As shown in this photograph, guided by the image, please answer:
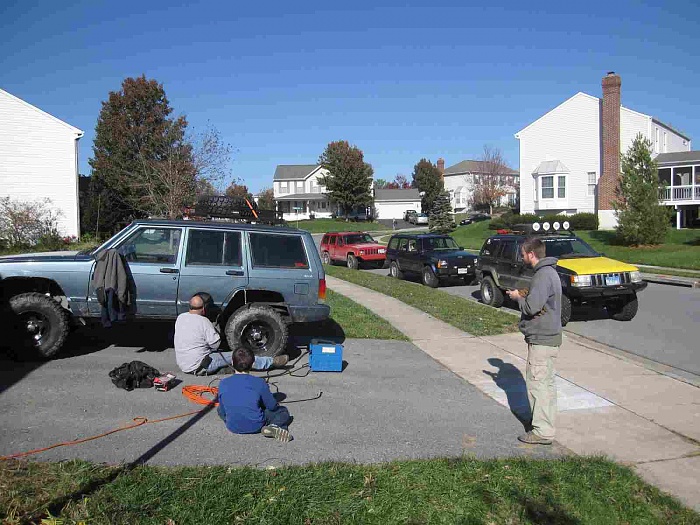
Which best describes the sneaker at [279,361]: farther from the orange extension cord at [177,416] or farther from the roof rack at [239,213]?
the roof rack at [239,213]

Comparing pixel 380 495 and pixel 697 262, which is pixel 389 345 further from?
pixel 697 262

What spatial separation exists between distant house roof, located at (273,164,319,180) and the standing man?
71.3 meters

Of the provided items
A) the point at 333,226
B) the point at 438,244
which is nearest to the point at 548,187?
the point at 438,244

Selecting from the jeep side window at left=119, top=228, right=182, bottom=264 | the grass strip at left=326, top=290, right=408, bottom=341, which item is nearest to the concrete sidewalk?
the grass strip at left=326, top=290, right=408, bottom=341

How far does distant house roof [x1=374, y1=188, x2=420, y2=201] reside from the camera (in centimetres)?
8100

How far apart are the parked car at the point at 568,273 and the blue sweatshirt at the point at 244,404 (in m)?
7.58

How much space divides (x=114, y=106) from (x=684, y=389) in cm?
4483

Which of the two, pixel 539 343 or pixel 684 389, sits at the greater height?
pixel 539 343

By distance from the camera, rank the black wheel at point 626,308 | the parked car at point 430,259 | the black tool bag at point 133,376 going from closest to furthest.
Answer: the black tool bag at point 133,376 → the black wheel at point 626,308 → the parked car at point 430,259

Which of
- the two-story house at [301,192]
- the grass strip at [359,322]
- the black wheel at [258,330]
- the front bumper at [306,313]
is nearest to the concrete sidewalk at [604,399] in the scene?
the grass strip at [359,322]

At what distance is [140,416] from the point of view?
245 inches

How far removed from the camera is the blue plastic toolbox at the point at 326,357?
8.15m

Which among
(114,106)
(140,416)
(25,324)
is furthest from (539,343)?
(114,106)

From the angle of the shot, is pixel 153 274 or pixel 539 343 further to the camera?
pixel 153 274
